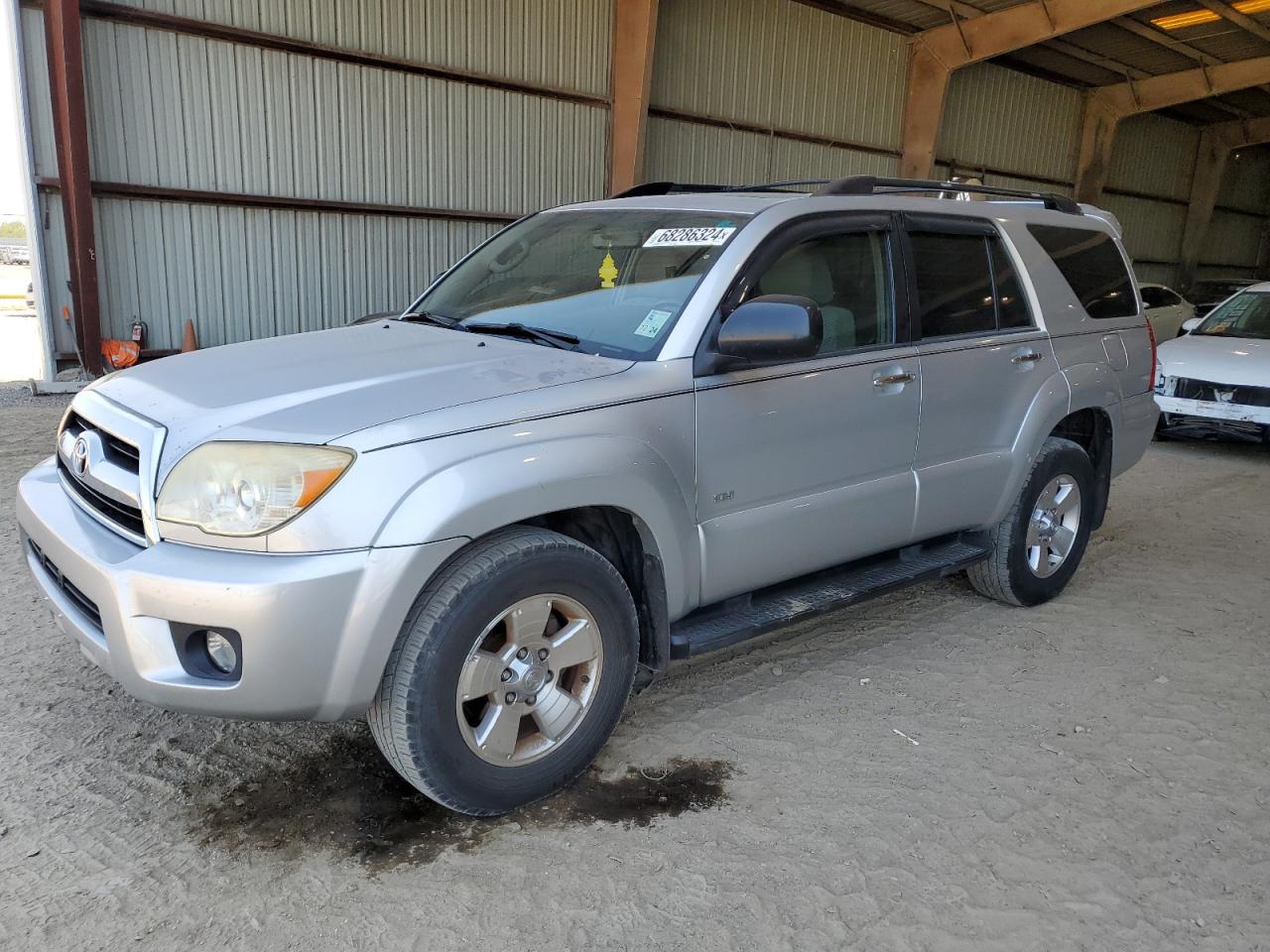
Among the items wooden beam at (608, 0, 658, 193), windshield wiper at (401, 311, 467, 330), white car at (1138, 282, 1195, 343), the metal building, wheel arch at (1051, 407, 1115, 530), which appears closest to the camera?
windshield wiper at (401, 311, 467, 330)

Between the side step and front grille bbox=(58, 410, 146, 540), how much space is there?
5.44ft

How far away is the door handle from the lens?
3.74m

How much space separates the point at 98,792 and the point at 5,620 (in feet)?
5.44

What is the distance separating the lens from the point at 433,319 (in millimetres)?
3885

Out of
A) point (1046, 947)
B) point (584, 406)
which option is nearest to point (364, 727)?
point (584, 406)

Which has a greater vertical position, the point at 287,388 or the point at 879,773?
the point at 287,388

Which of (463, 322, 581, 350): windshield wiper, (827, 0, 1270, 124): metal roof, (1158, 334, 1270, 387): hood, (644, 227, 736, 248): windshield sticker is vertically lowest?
(1158, 334, 1270, 387): hood

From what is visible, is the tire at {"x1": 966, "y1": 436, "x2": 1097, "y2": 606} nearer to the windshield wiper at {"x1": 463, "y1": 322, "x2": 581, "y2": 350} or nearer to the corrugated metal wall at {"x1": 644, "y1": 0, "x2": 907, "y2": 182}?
the windshield wiper at {"x1": 463, "y1": 322, "x2": 581, "y2": 350}

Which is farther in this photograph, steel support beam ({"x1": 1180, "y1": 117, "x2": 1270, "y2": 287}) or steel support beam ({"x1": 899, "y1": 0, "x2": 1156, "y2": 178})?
steel support beam ({"x1": 1180, "y1": 117, "x2": 1270, "y2": 287})

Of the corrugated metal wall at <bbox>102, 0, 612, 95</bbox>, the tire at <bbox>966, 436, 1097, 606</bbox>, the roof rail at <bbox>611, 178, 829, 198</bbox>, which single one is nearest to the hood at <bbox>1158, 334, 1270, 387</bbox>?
the tire at <bbox>966, 436, 1097, 606</bbox>

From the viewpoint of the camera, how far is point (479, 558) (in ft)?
8.86

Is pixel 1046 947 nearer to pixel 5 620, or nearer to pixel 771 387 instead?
pixel 771 387

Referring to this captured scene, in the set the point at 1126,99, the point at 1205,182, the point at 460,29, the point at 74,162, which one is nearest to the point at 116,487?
the point at 74,162

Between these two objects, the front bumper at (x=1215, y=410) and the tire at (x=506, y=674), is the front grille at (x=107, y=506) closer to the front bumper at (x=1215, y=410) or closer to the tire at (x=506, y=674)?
the tire at (x=506, y=674)
